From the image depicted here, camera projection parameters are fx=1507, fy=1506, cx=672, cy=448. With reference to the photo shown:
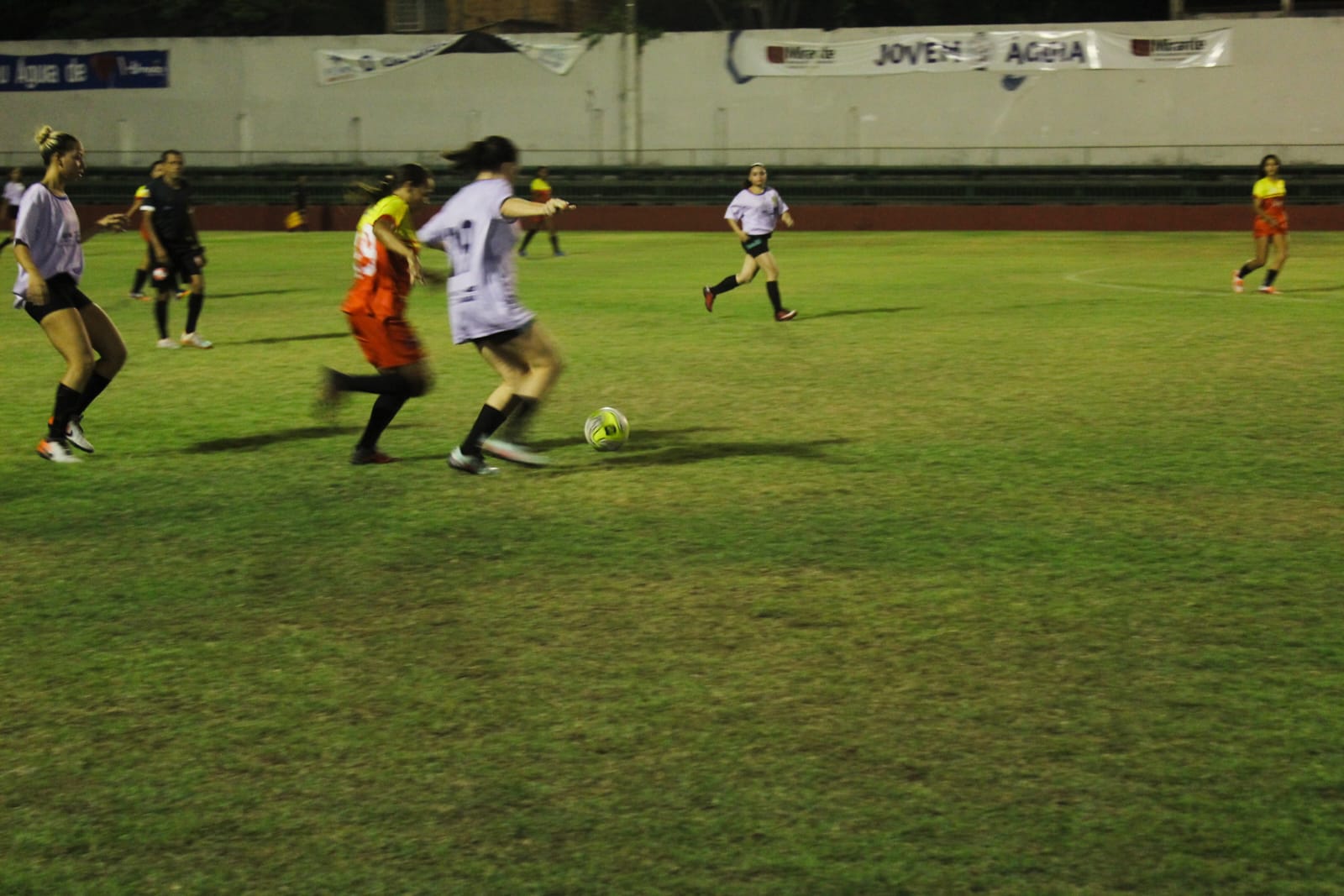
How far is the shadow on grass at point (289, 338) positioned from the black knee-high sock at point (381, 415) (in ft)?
23.7

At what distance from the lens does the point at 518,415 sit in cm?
893

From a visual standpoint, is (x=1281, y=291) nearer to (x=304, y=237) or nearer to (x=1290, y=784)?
(x=1290, y=784)

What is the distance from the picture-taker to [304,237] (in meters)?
39.0

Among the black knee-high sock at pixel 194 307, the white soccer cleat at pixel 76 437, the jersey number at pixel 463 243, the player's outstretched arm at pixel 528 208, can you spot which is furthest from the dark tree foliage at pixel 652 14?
the player's outstretched arm at pixel 528 208

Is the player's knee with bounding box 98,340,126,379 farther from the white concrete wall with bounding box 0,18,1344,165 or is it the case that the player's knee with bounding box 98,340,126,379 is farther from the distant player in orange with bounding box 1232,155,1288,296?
the white concrete wall with bounding box 0,18,1344,165

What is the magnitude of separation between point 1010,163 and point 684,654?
3753cm

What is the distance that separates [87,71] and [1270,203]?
37.1 metres

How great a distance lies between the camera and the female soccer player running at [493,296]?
841cm

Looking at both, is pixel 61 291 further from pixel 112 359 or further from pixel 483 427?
Answer: pixel 483 427

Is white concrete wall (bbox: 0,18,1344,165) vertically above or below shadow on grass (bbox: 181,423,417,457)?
above

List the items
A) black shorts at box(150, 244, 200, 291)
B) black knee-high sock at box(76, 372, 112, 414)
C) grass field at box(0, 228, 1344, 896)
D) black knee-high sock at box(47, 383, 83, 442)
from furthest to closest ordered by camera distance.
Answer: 1. black shorts at box(150, 244, 200, 291)
2. black knee-high sock at box(76, 372, 112, 414)
3. black knee-high sock at box(47, 383, 83, 442)
4. grass field at box(0, 228, 1344, 896)

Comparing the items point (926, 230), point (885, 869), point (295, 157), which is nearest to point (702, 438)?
point (885, 869)

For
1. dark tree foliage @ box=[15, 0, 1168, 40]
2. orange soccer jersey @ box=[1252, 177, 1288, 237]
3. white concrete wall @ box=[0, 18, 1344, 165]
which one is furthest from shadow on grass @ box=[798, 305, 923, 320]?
dark tree foliage @ box=[15, 0, 1168, 40]

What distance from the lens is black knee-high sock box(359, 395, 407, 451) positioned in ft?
29.9
